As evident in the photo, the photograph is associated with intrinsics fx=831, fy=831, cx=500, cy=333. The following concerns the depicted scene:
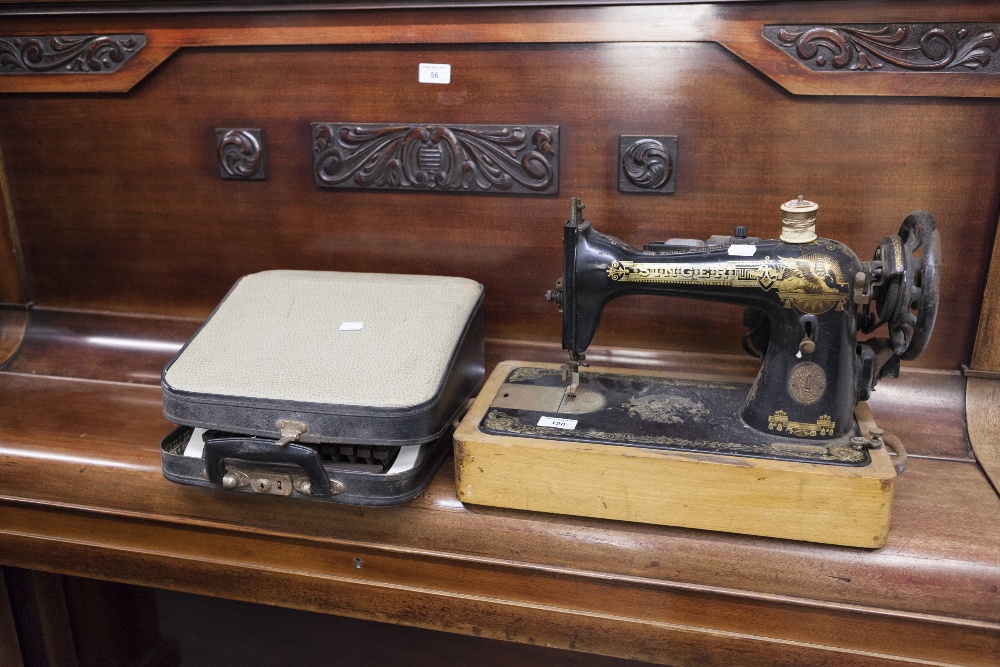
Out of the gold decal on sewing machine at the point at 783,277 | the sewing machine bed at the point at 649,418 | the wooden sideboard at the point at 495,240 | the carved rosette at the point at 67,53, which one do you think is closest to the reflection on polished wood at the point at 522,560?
the wooden sideboard at the point at 495,240

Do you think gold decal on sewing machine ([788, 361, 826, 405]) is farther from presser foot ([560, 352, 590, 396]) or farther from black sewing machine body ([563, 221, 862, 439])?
presser foot ([560, 352, 590, 396])

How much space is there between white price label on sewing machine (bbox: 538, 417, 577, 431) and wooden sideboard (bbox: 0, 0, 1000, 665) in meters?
0.14

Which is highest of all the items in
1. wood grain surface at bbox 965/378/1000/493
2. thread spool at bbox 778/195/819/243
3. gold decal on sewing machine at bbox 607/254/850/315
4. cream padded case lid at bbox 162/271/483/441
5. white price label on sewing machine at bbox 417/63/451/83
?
white price label on sewing machine at bbox 417/63/451/83

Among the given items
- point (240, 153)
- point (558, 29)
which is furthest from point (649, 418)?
point (240, 153)

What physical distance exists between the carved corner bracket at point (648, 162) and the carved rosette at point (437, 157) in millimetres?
131

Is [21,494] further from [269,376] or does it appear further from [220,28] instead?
[220,28]

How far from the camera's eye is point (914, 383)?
1518 millimetres

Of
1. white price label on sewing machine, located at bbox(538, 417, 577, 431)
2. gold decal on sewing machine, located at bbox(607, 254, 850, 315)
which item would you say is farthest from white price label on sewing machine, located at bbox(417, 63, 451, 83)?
white price label on sewing machine, located at bbox(538, 417, 577, 431)

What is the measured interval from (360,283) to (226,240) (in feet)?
1.31

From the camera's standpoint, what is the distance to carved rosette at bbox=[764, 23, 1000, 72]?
1.35 metres

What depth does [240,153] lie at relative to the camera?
173 centimetres

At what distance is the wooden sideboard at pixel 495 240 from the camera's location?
4.05 feet

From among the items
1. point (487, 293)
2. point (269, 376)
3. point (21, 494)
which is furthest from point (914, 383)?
point (21, 494)

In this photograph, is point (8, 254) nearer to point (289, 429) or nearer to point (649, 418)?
point (289, 429)
